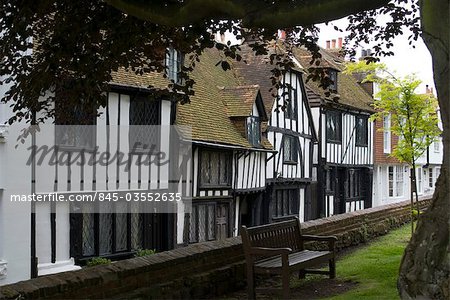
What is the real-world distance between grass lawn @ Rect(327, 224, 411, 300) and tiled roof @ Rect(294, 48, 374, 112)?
52.6 feet

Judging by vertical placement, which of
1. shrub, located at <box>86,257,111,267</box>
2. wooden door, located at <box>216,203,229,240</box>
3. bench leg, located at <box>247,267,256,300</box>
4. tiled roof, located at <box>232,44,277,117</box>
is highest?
tiled roof, located at <box>232,44,277,117</box>

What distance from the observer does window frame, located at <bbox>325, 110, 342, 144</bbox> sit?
3184 cm

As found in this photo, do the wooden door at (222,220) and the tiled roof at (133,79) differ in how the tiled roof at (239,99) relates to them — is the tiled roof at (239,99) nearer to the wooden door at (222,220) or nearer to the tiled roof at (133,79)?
the wooden door at (222,220)

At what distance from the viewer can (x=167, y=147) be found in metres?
19.7

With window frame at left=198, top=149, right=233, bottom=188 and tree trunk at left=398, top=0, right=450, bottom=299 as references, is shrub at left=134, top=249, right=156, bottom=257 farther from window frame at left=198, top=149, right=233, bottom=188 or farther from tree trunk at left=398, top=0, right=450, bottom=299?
tree trunk at left=398, top=0, right=450, bottom=299

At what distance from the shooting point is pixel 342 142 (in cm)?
3347

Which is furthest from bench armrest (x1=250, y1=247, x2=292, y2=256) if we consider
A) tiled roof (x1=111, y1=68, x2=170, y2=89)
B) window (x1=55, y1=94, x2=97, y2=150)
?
tiled roof (x1=111, y1=68, x2=170, y2=89)

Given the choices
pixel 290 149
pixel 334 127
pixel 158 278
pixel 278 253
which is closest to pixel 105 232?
pixel 158 278

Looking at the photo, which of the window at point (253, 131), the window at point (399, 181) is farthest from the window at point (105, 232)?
the window at point (399, 181)

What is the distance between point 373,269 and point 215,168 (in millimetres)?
12283

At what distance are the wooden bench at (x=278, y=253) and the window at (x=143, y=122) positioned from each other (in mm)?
9126

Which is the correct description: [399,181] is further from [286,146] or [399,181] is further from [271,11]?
[271,11]

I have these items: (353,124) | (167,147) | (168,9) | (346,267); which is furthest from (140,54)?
(353,124)

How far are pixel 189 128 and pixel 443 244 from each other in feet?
51.0
